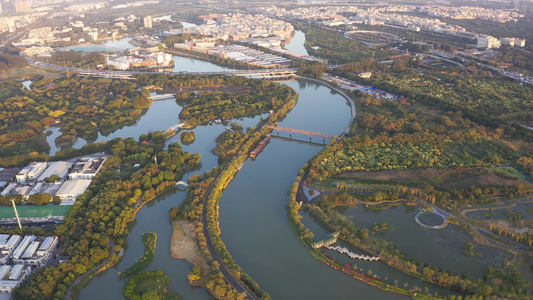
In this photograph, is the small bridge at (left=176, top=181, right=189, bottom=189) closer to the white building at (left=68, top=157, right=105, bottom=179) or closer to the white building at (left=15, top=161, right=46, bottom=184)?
the white building at (left=68, top=157, right=105, bottom=179)

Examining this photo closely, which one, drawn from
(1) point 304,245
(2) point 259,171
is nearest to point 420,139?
(2) point 259,171

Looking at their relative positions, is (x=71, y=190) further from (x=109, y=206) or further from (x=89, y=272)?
(x=89, y=272)

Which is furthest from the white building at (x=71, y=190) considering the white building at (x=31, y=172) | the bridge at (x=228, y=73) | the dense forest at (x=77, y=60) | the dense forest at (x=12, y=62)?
the dense forest at (x=12, y=62)

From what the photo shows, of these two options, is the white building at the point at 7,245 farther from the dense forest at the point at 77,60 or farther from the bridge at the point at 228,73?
the dense forest at the point at 77,60

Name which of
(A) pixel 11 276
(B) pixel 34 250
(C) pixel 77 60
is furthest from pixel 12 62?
(A) pixel 11 276

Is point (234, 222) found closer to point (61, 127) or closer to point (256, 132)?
point (256, 132)

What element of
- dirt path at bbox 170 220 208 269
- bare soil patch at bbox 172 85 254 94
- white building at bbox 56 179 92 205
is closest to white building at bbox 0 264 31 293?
white building at bbox 56 179 92 205
